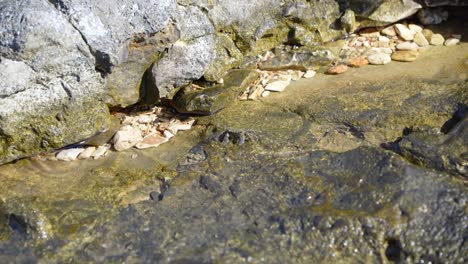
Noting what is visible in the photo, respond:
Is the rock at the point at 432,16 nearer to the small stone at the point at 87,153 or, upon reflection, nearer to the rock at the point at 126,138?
the rock at the point at 126,138

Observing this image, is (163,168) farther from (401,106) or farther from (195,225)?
(401,106)

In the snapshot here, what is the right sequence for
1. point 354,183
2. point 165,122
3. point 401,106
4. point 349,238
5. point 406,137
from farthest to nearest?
1. point 165,122
2. point 401,106
3. point 406,137
4. point 354,183
5. point 349,238

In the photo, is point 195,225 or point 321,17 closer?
point 195,225

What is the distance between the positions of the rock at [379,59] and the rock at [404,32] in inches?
13.3

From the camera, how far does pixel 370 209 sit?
3.22 metres

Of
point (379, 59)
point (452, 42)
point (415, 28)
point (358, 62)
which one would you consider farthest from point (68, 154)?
point (452, 42)

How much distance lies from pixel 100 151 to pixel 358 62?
6.93 ft

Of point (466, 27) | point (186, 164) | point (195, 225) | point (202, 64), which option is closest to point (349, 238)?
point (195, 225)

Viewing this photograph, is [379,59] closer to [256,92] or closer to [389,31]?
[389,31]

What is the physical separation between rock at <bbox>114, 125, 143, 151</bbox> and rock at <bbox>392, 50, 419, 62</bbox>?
2.11m

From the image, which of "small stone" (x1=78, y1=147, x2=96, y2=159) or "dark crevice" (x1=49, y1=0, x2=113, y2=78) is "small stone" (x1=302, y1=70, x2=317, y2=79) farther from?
"small stone" (x1=78, y1=147, x2=96, y2=159)

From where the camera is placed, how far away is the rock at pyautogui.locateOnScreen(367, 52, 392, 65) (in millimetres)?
4797

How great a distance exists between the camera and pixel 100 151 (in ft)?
13.5

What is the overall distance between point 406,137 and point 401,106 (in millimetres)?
482
